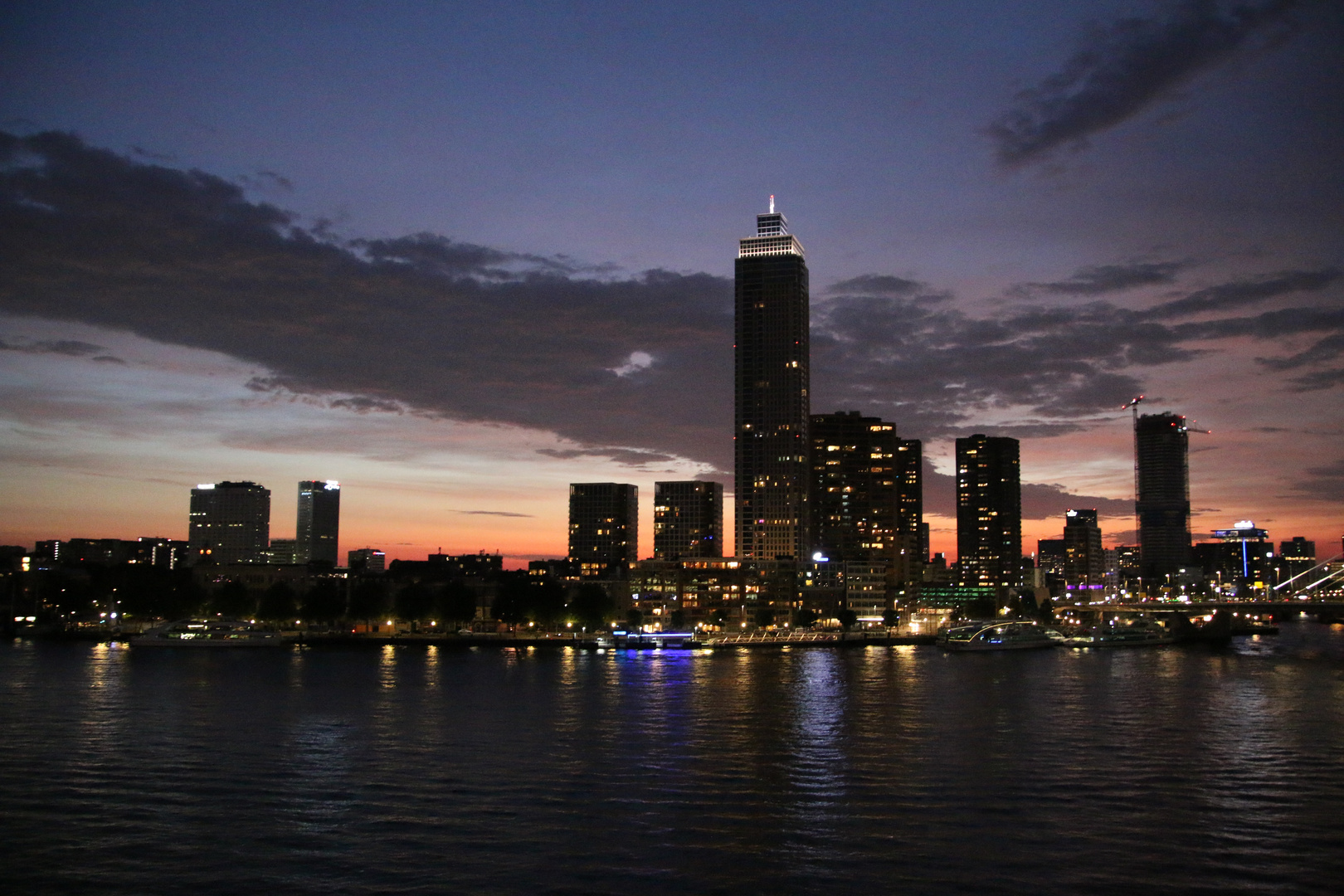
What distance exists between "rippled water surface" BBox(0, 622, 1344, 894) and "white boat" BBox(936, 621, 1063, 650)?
78508mm

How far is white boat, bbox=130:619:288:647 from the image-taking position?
151m

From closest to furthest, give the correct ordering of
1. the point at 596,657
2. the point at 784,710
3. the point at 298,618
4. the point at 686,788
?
the point at 686,788 → the point at 784,710 → the point at 596,657 → the point at 298,618

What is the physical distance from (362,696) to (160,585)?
394 feet

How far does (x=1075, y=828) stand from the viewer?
38.8 meters

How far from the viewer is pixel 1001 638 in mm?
171375

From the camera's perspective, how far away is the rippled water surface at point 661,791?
1320 inches

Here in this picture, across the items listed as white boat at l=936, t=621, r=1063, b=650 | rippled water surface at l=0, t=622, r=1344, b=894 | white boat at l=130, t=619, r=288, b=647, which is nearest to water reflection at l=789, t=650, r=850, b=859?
rippled water surface at l=0, t=622, r=1344, b=894

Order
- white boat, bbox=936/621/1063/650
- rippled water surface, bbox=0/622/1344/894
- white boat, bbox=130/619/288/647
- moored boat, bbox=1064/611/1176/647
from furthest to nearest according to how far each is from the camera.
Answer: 1. moored boat, bbox=1064/611/1176/647
2. white boat, bbox=936/621/1063/650
3. white boat, bbox=130/619/288/647
4. rippled water surface, bbox=0/622/1344/894

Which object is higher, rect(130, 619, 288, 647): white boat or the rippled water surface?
the rippled water surface

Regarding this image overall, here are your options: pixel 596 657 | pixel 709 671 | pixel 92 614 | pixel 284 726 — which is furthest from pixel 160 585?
pixel 284 726

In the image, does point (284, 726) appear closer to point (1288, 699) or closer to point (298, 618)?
point (1288, 699)

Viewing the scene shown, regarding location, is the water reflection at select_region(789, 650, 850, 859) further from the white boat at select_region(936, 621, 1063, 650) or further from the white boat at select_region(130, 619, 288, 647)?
the white boat at select_region(130, 619, 288, 647)

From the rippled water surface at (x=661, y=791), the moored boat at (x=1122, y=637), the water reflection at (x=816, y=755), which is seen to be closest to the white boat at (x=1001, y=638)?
the moored boat at (x=1122, y=637)

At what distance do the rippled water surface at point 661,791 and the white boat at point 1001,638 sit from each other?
7851cm
